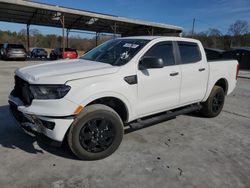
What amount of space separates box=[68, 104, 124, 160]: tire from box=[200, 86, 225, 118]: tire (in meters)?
2.67

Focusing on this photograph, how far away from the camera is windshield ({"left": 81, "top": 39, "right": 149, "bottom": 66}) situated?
12.8 feet

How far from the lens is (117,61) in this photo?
12.7 ft

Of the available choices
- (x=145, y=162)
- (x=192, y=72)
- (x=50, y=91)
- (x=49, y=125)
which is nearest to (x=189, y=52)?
(x=192, y=72)

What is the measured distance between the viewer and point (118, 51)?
13.8ft

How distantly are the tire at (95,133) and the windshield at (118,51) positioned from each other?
889mm

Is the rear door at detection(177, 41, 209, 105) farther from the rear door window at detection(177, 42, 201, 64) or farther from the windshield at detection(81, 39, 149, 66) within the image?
the windshield at detection(81, 39, 149, 66)

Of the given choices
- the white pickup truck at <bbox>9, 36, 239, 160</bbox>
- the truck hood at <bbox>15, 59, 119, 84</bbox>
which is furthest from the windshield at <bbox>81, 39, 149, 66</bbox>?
the truck hood at <bbox>15, 59, 119, 84</bbox>

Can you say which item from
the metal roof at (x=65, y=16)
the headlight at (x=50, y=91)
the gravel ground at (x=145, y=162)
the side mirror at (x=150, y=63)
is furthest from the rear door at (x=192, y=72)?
the metal roof at (x=65, y=16)

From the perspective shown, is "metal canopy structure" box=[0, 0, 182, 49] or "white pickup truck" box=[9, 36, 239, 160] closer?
"white pickup truck" box=[9, 36, 239, 160]

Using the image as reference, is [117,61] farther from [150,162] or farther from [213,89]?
[213,89]

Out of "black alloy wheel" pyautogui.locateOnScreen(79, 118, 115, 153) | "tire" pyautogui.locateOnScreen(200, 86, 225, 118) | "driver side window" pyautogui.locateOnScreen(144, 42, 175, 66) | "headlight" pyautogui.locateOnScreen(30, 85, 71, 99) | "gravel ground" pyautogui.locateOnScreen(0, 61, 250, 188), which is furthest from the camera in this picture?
"tire" pyautogui.locateOnScreen(200, 86, 225, 118)

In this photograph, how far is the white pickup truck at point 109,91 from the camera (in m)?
3.11

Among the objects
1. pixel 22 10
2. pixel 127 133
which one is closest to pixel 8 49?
pixel 22 10

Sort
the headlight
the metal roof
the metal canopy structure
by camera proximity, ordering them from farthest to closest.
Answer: the metal canopy structure, the metal roof, the headlight
